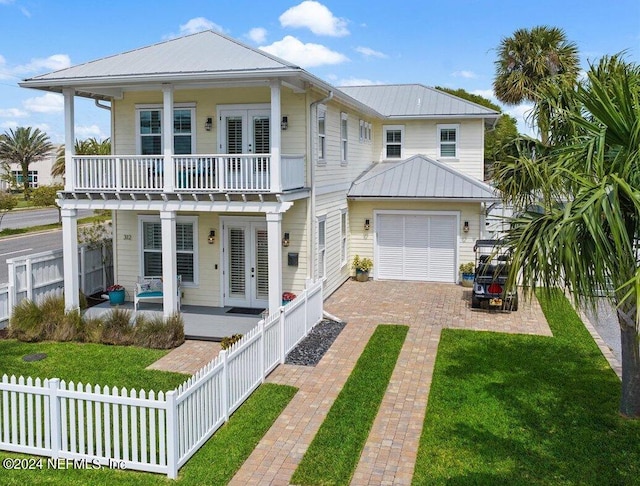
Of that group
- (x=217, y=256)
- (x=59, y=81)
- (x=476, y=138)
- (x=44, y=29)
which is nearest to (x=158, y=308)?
(x=217, y=256)

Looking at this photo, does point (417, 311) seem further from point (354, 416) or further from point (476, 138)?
point (476, 138)

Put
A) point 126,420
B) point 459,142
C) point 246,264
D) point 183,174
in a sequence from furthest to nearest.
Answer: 1. point 459,142
2. point 246,264
3. point 183,174
4. point 126,420

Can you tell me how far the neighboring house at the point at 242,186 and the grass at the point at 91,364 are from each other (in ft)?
6.61

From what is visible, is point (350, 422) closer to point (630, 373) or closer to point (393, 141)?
point (630, 373)

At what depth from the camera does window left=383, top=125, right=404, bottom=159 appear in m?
25.6

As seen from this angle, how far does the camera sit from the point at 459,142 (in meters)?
25.0

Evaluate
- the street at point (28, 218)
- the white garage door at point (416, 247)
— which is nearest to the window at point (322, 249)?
the white garage door at point (416, 247)

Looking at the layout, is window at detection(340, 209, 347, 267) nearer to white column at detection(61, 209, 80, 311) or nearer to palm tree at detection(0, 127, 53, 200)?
white column at detection(61, 209, 80, 311)

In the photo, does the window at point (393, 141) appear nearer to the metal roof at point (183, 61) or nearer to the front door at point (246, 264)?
the front door at point (246, 264)

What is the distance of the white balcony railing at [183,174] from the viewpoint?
14.5 metres

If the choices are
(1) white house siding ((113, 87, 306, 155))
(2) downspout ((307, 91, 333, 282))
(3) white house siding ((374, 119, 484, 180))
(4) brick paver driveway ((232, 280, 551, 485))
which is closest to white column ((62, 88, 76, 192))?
(1) white house siding ((113, 87, 306, 155))

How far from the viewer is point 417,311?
17.2 metres

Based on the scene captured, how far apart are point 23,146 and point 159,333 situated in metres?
54.9

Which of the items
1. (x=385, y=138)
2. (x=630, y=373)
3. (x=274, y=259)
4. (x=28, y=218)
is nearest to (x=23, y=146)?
(x=28, y=218)
